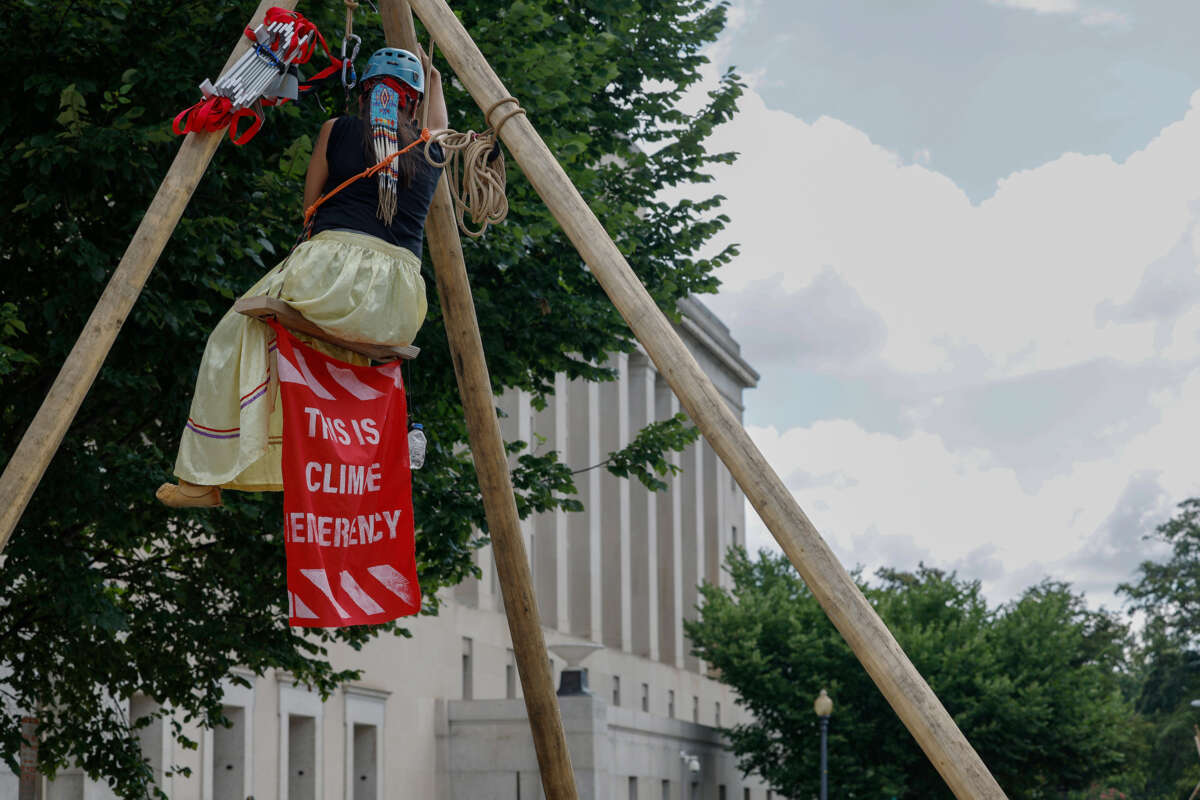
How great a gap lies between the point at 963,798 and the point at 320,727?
24.7 m

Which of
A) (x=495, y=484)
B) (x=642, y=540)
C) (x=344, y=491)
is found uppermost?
(x=642, y=540)

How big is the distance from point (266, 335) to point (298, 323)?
0.61 ft

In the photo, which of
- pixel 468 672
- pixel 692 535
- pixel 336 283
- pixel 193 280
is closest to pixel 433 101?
pixel 336 283

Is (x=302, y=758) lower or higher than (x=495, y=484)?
lower

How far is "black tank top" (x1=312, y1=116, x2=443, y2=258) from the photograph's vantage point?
22.2ft

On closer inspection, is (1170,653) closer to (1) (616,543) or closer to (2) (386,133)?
(1) (616,543)

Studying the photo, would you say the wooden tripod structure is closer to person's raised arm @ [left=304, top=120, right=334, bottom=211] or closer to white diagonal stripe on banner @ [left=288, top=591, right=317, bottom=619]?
person's raised arm @ [left=304, top=120, right=334, bottom=211]

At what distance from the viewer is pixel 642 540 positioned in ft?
175

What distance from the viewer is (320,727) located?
28.2m

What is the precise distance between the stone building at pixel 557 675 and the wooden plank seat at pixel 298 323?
8.22 meters

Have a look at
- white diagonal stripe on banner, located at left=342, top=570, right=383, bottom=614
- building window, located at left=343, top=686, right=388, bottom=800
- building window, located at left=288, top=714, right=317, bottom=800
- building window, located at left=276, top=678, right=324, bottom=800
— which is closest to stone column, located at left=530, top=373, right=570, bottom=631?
building window, located at left=343, top=686, right=388, bottom=800

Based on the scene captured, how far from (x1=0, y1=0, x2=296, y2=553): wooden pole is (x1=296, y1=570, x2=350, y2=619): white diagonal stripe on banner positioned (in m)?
1.37

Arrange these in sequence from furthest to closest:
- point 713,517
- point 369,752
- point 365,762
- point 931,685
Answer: point 713,517, point 931,685, point 365,762, point 369,752

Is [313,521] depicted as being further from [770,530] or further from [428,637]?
[428,637]
